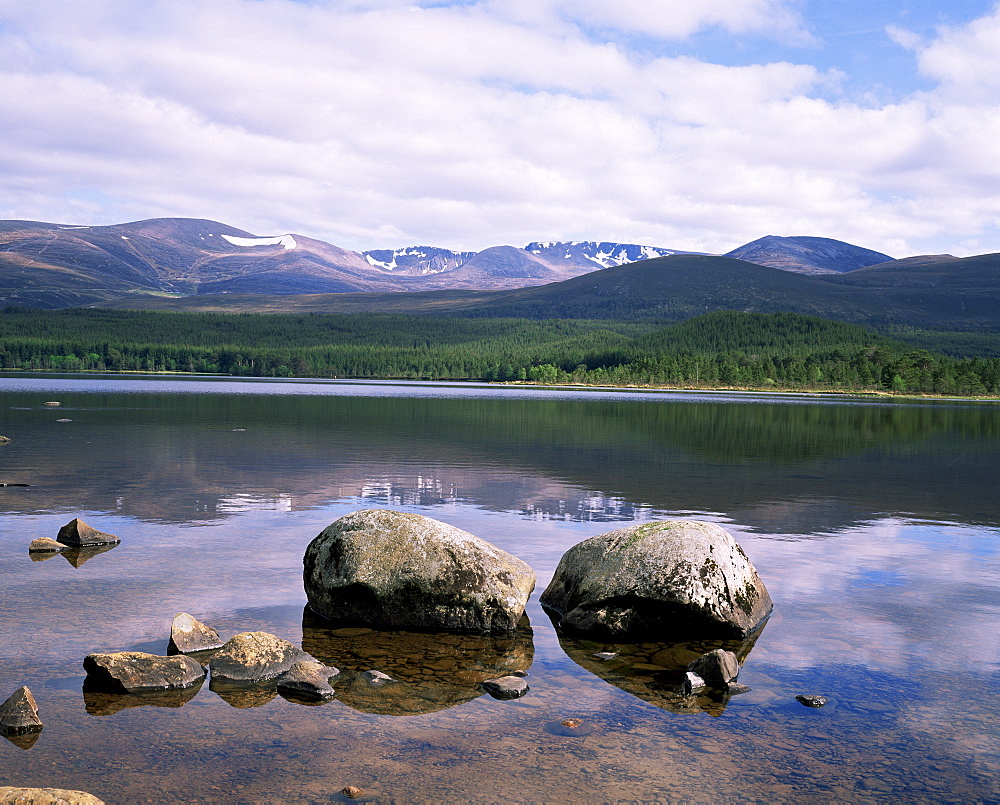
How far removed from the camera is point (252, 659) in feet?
44.0

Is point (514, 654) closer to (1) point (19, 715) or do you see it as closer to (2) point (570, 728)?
(2) point (570, 728)

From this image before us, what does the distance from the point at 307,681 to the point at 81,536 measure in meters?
12.0

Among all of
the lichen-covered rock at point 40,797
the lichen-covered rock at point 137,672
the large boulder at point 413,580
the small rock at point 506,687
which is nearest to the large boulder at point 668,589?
the large boulder at point 413,580

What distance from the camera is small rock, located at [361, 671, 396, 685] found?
43.7 feet

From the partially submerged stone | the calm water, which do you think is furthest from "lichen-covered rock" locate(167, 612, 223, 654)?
the partially submerged stone

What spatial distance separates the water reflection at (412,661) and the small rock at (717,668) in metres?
2.92

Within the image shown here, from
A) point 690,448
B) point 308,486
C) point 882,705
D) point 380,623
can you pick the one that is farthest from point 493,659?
point 690,448

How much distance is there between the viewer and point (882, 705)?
41.8 feet

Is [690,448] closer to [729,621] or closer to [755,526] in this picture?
[755,526]

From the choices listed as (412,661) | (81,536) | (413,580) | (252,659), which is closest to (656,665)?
(412,661)

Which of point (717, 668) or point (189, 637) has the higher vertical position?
point (189, 637)

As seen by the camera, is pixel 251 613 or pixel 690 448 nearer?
pixel 251 613

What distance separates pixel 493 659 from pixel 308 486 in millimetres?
19754

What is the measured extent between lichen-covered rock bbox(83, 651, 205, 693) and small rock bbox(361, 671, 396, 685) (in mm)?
2603
